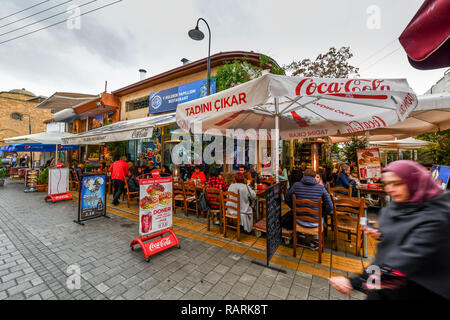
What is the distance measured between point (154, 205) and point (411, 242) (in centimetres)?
362

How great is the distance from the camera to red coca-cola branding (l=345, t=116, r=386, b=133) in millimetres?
4146

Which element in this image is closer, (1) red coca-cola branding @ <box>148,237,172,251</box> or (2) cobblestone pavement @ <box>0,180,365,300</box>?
(2) cobblestone pavement @ <box>0,180,365,300</box>

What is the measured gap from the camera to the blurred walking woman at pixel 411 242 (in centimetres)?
106

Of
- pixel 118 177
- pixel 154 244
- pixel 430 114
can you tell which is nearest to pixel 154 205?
pixel 154 244

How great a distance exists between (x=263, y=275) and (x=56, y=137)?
1239cm

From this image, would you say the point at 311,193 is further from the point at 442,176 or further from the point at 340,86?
the point at 442,176

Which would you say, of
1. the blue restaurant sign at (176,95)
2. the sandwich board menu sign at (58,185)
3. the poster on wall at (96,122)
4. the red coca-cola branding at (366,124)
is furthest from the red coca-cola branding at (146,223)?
the poster on wall at (96,122)

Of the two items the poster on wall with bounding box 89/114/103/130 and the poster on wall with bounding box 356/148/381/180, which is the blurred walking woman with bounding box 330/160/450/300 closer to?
the poster on wall with bounding box 356/148/381/180

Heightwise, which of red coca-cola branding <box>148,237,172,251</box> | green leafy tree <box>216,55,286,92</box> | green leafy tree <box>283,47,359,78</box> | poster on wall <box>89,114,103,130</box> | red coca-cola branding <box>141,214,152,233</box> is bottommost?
red coca-cola branding <box>148,237,172,251</box>

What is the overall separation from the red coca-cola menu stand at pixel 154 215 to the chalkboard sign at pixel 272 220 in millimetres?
1859

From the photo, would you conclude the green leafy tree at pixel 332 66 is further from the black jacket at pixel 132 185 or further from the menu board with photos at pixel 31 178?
the menu board with photos at pixel 31 178

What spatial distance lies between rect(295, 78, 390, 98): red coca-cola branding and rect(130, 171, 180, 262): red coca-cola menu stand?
309 cm

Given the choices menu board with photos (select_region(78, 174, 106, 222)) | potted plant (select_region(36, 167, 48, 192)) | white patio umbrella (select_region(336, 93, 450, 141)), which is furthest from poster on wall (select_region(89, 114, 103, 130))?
white patio umbrella (select_region(336, 93, 450, 141))

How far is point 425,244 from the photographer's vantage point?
1.06 m
